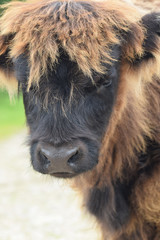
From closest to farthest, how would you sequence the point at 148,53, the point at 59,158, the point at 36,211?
the point at 59,158, the point at 148,53, the point at 36,211

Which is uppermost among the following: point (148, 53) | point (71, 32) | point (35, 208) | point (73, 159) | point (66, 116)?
point (71, 32)

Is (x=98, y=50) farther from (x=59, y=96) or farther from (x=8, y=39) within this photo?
(x=8, y=39)

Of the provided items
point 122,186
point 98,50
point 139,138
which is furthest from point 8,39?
point 122,186

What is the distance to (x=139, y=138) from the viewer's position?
4.37 metres

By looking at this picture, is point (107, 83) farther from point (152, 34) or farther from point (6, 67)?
point (6, 67)

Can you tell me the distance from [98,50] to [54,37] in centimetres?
36

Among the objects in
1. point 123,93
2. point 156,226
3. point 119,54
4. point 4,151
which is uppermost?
point 119,54

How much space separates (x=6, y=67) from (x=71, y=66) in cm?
87

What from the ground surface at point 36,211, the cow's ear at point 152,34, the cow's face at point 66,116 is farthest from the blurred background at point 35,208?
the cow's ear at point 152,34

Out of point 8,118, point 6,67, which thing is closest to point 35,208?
point 6,67

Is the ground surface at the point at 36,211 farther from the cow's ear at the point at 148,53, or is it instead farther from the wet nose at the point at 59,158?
the cow's ear at the point at 148,53

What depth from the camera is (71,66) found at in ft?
11.9

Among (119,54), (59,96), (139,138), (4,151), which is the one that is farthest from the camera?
(4,151)

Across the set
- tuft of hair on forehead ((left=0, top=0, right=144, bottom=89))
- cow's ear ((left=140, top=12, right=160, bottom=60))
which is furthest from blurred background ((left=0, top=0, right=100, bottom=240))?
cow's ear ((left=140, top=12, right=160, bottom=60))
